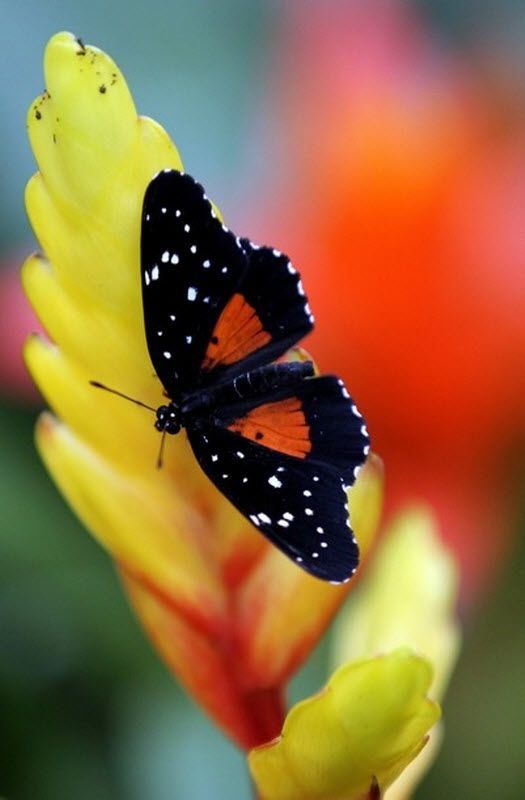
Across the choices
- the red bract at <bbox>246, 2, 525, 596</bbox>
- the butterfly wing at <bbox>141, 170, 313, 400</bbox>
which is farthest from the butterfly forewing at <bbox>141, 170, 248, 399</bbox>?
the red bract at <bbox>246, 2, 525, 596</bbox>

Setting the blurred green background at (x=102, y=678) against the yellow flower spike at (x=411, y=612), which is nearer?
the yellow flower spike at (x=411, y=612)

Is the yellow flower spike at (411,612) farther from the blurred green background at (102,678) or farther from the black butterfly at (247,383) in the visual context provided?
the blurred green background at (102,678)

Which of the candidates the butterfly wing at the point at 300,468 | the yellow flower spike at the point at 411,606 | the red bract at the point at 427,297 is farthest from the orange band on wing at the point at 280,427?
the red bract at the point at 427,297

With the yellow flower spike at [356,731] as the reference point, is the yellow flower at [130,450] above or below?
above

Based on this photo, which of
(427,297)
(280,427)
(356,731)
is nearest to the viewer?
(356,731)

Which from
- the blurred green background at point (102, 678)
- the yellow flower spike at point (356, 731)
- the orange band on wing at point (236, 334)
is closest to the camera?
the yellow flower spike at point (356, 731)

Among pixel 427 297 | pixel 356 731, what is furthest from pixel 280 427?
pixel 427 297

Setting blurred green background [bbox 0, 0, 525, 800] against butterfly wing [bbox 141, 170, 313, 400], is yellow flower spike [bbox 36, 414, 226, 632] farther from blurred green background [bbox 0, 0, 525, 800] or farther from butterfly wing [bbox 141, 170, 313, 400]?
blurred green background [bbox 0, 0, 525, 800]

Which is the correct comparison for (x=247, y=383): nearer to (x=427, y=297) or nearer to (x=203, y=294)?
(x=203, y=294)
